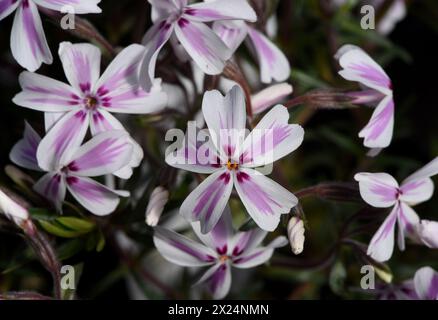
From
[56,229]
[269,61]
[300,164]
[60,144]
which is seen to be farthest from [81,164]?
[300,164]

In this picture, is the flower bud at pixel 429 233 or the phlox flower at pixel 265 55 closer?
the flower bud at pixel 429 233

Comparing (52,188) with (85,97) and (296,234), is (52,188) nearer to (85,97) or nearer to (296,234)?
(85,97)

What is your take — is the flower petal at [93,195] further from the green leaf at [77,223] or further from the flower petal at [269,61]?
the flower petal at [269,61]

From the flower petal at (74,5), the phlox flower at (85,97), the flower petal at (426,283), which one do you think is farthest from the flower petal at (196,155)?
the flower petal at (426,283)

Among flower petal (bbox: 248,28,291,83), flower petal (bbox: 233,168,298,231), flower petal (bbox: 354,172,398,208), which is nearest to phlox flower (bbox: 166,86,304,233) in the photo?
flower petal (bbox: 233,168,298,231)

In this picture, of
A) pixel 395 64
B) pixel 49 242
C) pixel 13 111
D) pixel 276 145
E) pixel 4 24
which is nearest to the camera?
pixel 276 145
